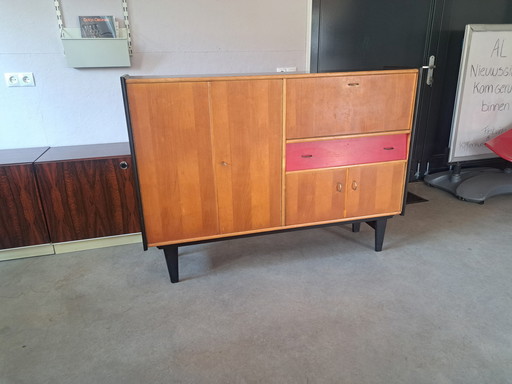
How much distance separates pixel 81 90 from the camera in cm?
261

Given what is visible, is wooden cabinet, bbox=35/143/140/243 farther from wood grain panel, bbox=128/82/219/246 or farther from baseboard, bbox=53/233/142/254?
wood grain panel, bbox=128/82/219/246

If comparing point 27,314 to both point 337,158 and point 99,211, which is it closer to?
point 99,211

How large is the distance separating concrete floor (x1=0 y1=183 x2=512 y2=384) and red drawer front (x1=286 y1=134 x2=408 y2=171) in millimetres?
662

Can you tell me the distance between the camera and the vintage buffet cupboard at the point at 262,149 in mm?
1795

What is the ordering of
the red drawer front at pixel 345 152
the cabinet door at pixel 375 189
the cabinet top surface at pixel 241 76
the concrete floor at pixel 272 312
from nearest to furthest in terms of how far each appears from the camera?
the concrete floor at pixel 272 312 < the cabinet top surface at pixel 241 76 < the red drawer front at pixel 345 152 < the cabinet door at pixel 375 189

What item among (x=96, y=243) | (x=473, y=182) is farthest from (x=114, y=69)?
(x=473, y=182)

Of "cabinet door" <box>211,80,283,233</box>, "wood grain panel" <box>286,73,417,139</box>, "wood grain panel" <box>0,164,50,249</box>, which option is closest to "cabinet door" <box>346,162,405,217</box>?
"wood grain panel" <box>286,73,417,139</box>

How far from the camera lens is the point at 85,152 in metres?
2.46

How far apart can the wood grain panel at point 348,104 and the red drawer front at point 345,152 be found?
0.20 ft

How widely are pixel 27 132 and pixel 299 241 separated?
213 cm

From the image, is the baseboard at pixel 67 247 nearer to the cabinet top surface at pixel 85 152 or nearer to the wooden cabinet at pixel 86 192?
the wooden cabinet at pixel 86 192

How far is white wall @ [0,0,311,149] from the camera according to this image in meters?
2.44


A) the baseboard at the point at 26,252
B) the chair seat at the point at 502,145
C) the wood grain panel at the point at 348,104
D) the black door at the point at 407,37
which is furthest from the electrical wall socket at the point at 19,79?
the chair seat at the point at 502,145

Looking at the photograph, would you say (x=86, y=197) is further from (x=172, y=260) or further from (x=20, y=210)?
(x=172, y=260)
